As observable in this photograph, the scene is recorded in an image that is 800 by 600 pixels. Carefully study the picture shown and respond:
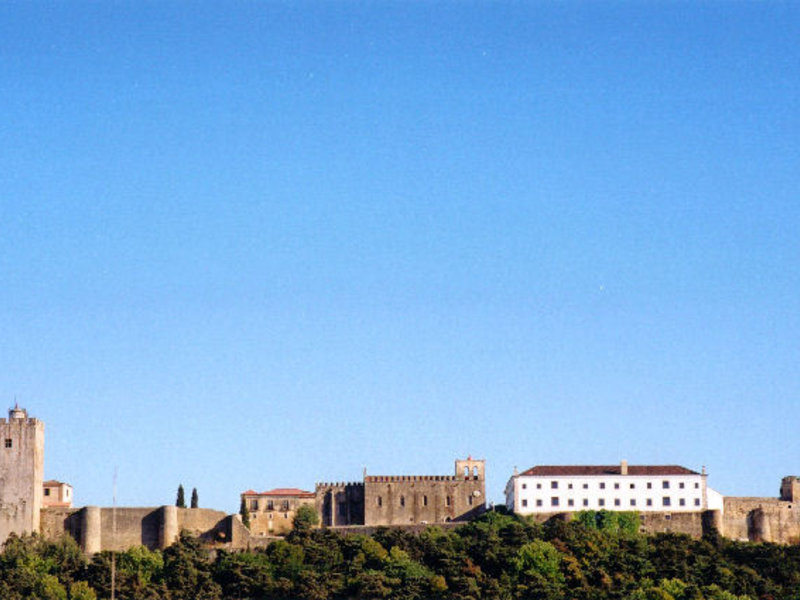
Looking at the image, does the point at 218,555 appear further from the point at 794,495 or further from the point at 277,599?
the point at 794,495

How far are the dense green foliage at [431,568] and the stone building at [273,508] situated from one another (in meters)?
5.98

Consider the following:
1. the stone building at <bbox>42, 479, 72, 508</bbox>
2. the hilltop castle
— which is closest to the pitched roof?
the hilltop castle

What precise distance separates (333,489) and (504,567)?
15.3 metres

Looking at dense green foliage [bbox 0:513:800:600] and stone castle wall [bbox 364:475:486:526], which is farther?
stone castle wall [bbox 364:475:486:526]

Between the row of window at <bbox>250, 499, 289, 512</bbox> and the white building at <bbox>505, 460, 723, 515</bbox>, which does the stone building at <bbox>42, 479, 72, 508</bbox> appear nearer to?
the row of window at <bbox>250, 499, 289, 512</bbox>

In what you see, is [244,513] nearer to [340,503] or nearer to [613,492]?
[340,503]

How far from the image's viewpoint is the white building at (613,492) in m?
92.9

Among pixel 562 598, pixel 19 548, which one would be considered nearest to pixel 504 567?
pixel 562 598

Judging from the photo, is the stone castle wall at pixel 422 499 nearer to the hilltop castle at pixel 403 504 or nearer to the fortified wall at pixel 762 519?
the hilltop castle at pixel 403 504

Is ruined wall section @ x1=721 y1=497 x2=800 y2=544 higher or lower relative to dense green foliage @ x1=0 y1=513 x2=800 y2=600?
higher

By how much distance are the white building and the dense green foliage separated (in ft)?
13.2

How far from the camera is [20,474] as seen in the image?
86.2 metres

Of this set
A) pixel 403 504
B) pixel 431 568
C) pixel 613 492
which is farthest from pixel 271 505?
pixel 613 492

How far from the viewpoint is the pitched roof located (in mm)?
93750
